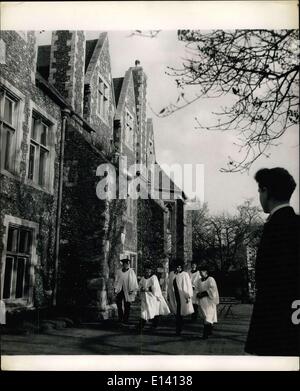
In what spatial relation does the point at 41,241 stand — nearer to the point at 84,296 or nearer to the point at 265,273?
the point at 84,296

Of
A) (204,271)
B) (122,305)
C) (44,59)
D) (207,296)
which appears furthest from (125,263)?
(44,59)

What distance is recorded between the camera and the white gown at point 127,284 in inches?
266

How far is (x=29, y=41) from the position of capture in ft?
23.6

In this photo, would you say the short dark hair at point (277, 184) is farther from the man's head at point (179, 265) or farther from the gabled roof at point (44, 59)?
the gabled roof at point (44, 59)

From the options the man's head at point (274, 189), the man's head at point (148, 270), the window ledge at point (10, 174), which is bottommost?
the man's head at point (148, 270)

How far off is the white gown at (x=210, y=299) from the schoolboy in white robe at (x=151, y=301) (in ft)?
1.93

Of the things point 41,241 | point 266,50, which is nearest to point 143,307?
point 41,241

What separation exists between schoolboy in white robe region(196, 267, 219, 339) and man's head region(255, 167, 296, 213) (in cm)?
207

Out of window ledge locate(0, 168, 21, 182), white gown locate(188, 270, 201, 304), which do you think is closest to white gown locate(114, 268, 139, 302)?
white gown locate(188, 270, 201, 304)

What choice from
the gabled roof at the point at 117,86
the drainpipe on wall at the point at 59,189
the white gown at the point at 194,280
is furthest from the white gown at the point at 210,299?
the gabled roof at the point at 117,86

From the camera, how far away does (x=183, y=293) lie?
21.7ft

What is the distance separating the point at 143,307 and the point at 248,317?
167cm

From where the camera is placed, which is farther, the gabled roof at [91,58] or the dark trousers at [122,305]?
the gabled roof at [91,58]

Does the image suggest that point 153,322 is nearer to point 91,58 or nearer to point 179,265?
point 179,265
